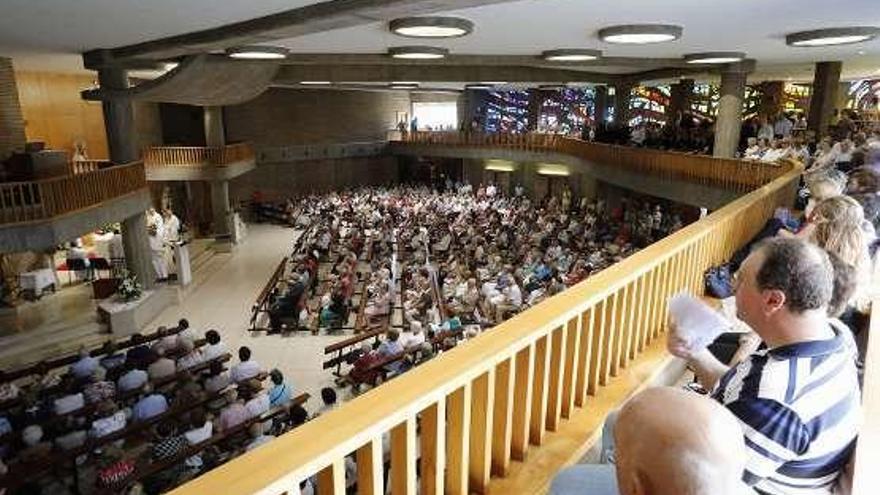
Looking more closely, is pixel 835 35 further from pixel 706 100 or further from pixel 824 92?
pixel 706 100

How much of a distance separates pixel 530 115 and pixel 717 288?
3209 cm

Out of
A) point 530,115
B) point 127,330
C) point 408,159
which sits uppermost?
point 530,115

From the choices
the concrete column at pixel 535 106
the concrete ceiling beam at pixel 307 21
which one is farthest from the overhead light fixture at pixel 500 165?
the concrete ceiling beam at pixel 307 21

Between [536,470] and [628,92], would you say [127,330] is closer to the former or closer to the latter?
[536,470]

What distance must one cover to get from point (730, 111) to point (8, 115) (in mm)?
19436

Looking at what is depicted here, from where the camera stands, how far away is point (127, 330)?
13.8m

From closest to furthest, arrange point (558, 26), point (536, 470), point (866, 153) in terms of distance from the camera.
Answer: point (536, 470) < point (866, 153) < point (558, 26)

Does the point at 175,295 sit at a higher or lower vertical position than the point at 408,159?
lower

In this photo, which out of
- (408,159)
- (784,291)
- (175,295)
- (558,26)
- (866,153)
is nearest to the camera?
(784,291)

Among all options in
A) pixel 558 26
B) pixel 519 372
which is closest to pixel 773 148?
pixel 558 26

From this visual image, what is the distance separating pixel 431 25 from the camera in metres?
7.35

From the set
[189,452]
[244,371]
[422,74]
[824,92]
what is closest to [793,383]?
[189,452]

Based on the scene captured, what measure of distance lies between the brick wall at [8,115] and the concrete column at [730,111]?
19038 mm

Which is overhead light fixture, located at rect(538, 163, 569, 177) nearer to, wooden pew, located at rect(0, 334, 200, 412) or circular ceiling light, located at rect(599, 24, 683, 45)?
circular ceiling light, located at rect(599, 24, 683, 45)
